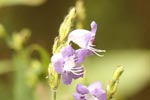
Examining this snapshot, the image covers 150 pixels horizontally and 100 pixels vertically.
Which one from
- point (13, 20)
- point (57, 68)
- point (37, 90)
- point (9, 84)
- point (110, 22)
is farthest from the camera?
point (110, 22)

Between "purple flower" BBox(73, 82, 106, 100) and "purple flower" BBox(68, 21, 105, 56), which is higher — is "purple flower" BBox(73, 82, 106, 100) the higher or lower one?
the lower one

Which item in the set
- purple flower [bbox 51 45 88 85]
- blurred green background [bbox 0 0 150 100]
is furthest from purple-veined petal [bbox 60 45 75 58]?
blurred green background [bbox 0 0 150 100]

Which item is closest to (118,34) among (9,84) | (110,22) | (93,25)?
(110,22)

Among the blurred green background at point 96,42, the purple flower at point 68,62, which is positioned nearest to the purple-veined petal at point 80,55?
the purple flower at point 68,62

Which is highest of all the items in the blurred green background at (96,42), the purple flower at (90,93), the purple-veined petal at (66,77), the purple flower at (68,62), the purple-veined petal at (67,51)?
the purple-veined petal at (67,51)

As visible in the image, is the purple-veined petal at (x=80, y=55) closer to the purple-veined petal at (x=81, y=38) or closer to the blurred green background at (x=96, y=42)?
the purple-veined petal at (x=81, y=38)

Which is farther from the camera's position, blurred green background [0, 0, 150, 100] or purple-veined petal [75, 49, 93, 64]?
blurred green background [0, 0, 150, 100]

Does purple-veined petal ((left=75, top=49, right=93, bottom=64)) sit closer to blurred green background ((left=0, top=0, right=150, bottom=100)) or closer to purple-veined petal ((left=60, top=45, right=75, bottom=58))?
purple-veined petal ((left=60, top=45, right=75, bottom=58))

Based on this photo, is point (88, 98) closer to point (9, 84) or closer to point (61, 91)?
point (61, 91)
